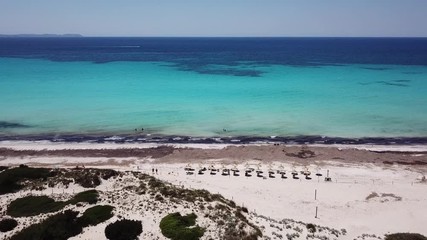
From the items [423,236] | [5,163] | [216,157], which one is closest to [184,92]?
[216,157]

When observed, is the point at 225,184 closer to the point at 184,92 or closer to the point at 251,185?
the point at 251,185

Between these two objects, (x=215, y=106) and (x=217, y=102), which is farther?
(x=217, y=102)

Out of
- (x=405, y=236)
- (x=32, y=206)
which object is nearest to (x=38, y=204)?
(x=32, y=206)

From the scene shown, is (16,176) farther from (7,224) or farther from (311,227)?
(311,227)

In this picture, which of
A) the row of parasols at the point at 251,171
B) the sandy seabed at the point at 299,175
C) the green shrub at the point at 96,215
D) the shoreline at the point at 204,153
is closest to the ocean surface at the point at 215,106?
the shoreline at the point at 204,153

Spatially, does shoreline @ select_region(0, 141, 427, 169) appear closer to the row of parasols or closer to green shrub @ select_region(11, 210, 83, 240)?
the row of parasols

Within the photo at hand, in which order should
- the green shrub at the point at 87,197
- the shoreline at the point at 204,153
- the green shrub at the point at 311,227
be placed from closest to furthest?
the green shrub at the point at 311,227 → the green shrub at the point at 87,197 → the shoreline at the point at 204,153

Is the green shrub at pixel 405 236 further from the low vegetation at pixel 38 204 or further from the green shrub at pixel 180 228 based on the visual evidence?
the low vegetation at pixel 38 204
